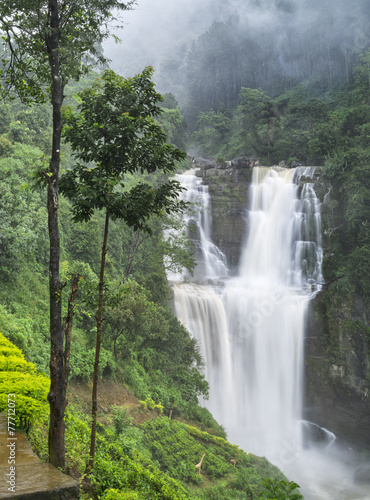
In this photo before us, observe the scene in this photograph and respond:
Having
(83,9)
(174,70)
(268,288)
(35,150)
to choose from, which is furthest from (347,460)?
(174,70)

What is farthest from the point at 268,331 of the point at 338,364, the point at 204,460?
the point at 204,460

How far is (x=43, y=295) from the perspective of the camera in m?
12.2

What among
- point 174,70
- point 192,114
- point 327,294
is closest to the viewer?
point 327,294

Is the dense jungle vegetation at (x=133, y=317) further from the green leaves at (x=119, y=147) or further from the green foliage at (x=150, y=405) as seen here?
the green leaves at (x=119, y=147)

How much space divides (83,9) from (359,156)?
74.7 ft

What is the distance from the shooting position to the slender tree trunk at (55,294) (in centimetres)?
403

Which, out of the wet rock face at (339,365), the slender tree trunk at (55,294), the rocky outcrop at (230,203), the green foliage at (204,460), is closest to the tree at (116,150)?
the slender tree trunk at (55,294)

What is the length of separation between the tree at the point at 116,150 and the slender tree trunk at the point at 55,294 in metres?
0.34

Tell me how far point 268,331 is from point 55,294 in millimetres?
18406

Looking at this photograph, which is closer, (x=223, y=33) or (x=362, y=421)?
(x=362, y=421)

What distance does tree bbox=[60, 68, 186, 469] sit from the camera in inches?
186

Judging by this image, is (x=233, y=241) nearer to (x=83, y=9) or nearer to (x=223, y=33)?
(x=83, y=9)

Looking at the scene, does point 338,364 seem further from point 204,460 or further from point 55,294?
point 55,294

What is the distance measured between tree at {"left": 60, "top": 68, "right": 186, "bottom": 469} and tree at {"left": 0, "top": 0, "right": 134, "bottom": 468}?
0.36m
